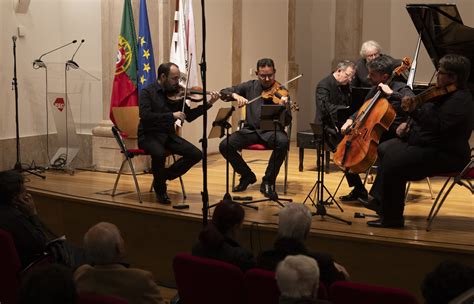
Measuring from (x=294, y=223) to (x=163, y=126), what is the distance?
3010 millimetres

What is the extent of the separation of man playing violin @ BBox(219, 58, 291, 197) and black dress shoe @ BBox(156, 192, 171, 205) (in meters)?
0.69

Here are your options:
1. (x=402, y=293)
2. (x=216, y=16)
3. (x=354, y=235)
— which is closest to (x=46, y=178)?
(x=216, y=16)

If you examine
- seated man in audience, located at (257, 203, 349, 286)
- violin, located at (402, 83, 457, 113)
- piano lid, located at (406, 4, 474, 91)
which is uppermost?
piano lid, located at (406, 4, 474, 91)

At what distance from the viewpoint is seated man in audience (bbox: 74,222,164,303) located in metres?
3.36

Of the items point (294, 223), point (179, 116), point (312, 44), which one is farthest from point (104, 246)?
point (312, 44)

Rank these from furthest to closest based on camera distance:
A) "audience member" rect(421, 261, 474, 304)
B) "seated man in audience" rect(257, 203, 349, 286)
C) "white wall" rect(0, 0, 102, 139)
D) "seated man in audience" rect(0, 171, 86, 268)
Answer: "white wall" rect(0, 0, 102, 139) < "seated man in audience" rect(0, 171, 86, 268) < "seated man in audience" rect(257, 203, 349, 286) < "audience member" rect(421, 261, 474, 304)

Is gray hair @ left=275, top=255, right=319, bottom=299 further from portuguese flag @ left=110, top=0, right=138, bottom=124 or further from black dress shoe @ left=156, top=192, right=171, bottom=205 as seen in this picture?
portuguese flag @ left=110, top=0, right=138, bottom=124

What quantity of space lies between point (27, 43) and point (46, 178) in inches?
65.8

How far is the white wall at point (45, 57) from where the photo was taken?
323 inches

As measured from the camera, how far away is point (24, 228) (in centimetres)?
432

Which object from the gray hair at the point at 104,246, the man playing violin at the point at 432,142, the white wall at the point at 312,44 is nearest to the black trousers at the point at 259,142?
the man playing violin at the point at 432,142

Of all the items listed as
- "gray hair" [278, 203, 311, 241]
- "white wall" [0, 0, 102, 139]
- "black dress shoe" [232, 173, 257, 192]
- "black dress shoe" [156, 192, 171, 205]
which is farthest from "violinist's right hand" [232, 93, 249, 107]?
"gray hair" [278, 203, 311, 241]

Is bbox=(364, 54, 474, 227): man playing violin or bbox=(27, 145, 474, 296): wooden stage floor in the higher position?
bbox=(364, 54, 474, 227): man playing violin

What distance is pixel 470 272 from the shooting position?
287 centimetres
